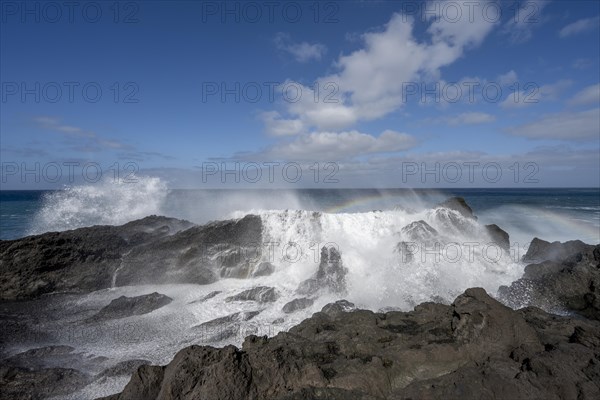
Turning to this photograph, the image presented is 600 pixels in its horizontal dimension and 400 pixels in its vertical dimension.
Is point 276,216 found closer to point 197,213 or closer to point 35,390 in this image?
point 35,390

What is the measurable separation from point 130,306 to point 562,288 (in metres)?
14.9

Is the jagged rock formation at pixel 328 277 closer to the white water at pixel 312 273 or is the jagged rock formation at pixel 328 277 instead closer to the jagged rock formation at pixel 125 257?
the white water at pixel 312 273

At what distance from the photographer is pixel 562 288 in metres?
12.0

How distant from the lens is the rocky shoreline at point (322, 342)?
4.55 meters

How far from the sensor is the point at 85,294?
1362cm

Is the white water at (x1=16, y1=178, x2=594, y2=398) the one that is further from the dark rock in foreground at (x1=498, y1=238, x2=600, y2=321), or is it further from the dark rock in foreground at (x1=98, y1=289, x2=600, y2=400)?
the dark rock in foreground at (x1=98, y1=289, x2=600, y2=400)

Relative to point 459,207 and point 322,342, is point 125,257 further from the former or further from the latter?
point 459,207

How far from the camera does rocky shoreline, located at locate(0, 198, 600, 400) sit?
4.55m

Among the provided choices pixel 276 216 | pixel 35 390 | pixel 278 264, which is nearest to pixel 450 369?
pixel 35 390

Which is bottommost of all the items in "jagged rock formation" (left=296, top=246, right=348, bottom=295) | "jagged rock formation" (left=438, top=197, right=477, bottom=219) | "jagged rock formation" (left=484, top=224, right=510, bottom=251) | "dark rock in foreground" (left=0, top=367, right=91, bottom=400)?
Answer: "dark rock in foreground" (left=0, top=367, right=91, bottom=400)

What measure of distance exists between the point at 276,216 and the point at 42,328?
10.0 m

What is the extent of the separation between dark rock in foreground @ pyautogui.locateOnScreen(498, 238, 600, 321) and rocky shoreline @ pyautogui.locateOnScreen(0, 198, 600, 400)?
42 mm

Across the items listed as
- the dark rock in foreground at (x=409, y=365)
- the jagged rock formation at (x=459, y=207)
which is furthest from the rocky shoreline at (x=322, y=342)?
the jagged rock formation at (x=459, y=207)

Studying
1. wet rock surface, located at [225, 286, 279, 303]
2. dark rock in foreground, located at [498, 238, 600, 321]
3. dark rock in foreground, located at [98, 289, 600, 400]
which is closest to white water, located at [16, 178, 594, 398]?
wet rock surface, located at [225, 286, 279, 303]
